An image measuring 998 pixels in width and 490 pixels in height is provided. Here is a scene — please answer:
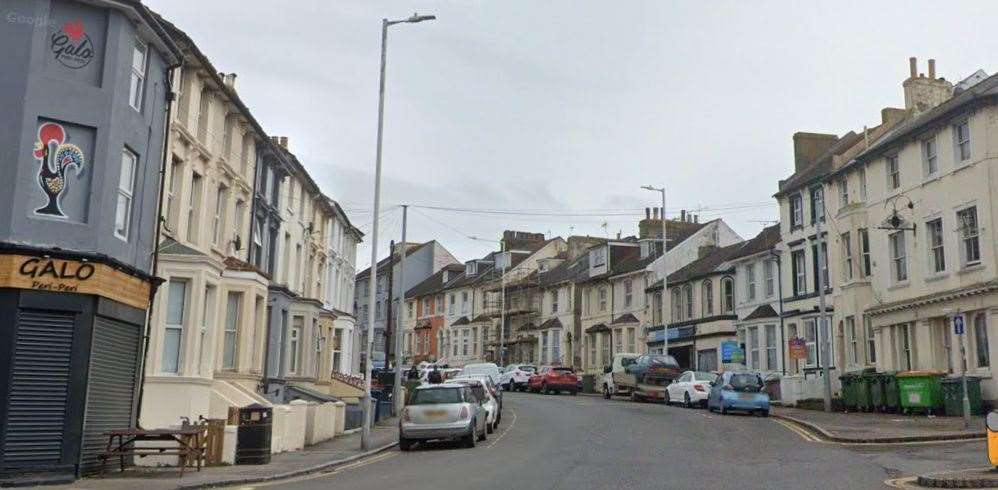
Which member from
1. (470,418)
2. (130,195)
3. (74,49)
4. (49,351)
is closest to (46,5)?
(74,49)

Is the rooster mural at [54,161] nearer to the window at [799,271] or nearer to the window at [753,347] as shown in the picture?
the window at [799,271]

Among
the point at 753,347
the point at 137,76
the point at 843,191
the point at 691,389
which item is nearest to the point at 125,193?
the point at 137,76

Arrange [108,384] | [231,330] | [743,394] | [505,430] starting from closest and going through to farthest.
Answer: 1. [108,384]
2. [231,330]
3. [505,430]
4. [743,394]

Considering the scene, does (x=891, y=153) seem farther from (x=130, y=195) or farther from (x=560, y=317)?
(x=560, y=317)

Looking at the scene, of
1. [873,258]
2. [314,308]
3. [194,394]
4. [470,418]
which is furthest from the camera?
[873,258]

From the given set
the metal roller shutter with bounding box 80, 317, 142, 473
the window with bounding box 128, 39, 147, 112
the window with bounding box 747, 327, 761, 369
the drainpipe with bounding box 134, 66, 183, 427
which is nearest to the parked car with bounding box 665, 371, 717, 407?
the window with bounding box 747, 327, 761, 369

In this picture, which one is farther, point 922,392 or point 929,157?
point 929,157

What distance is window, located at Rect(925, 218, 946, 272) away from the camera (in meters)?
30.8

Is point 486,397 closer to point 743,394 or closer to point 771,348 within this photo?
point 743,394

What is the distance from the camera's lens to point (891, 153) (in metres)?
33.8

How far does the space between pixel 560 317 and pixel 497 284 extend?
10911mm

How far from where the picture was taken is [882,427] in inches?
976

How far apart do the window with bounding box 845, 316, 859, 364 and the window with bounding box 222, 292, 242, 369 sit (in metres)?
24.2

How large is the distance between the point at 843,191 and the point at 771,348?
958 centimetres
